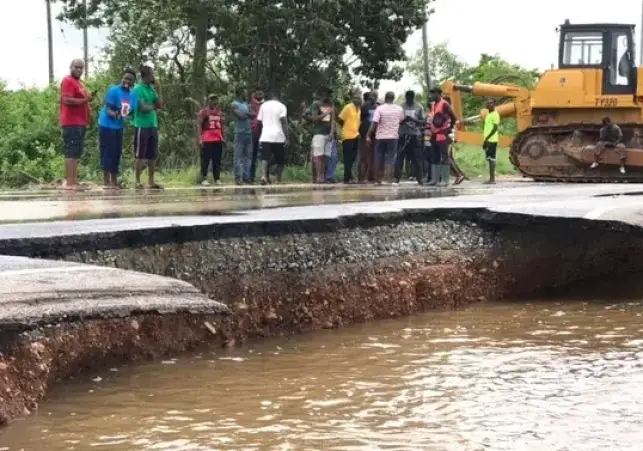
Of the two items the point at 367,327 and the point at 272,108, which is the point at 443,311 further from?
the point at 272,108

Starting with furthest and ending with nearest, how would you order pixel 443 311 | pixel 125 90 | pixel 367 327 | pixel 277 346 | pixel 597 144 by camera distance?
1. pixel 597 144
2. pixel 125 90
3. pixel 443 311
4. pixel 367 327
5. pixel 277 346

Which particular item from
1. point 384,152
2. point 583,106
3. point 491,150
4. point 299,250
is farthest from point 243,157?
point 299,250

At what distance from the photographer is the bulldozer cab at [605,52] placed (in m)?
18.9

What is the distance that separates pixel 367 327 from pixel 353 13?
1565 centimetres

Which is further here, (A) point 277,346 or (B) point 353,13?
(B) point 353,13

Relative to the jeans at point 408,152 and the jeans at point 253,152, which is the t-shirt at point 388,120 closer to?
the jeans at point 408,152

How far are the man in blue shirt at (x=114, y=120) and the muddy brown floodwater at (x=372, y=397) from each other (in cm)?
697

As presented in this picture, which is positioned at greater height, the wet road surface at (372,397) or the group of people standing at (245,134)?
the group of people standing at (245,134)

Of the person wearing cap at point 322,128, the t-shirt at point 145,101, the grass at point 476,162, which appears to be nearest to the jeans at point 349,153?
the person wearing cap at point 322,128

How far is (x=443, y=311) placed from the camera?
6910mm

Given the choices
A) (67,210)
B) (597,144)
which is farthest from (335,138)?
(67,210)

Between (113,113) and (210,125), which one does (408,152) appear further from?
(113,113)

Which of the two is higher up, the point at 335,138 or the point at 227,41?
the point at 227,41

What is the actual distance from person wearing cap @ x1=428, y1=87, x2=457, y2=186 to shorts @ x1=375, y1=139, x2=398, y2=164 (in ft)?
2.57
